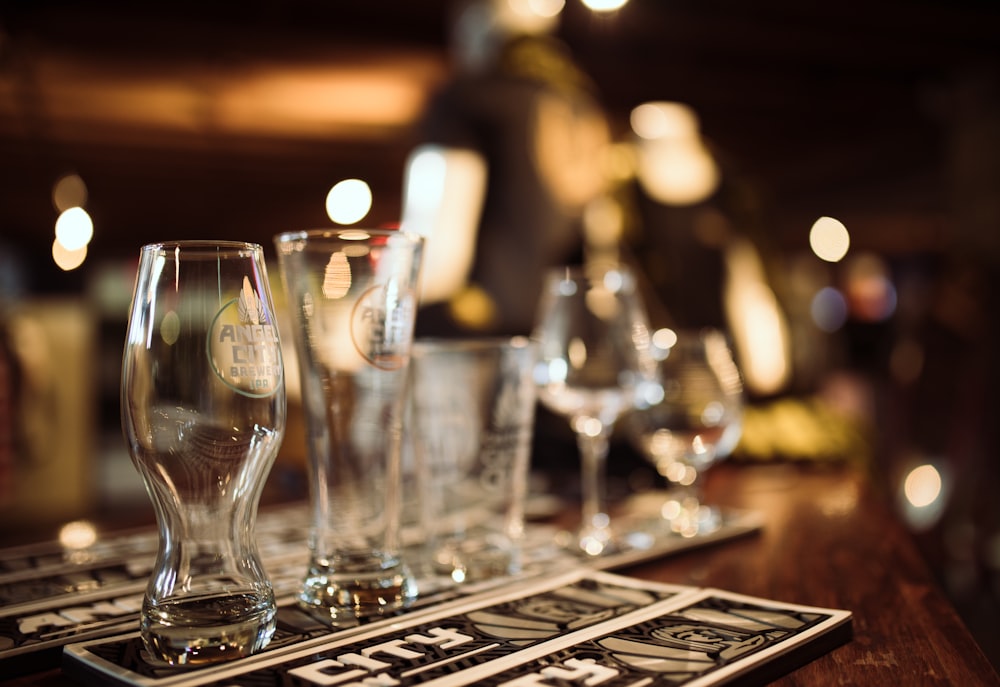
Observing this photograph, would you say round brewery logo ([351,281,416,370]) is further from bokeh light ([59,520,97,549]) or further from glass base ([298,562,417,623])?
bokeh light ([59,520,97,549])

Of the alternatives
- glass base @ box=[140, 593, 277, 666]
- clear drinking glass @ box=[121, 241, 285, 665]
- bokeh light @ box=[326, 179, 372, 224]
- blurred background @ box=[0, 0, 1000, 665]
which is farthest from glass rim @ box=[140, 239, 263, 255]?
bokeh light @ box=[326, 179, 372, 224]

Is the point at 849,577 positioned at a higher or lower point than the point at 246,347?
lower

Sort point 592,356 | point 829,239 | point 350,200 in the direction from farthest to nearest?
point 829,239 < point 350,200 < point 592,356

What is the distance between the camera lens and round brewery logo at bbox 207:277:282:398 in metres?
0.47

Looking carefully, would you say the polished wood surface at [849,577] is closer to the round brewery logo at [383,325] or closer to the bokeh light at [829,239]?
the round brewery logo at [383,325]

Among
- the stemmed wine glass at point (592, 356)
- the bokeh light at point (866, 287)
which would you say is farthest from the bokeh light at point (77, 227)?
the bokeh light at point (866, 287)

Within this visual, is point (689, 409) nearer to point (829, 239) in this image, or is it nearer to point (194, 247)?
point (194, 247)

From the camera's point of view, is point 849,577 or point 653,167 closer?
point 849,577

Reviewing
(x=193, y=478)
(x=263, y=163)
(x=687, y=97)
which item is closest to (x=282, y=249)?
(x=193, y=478)

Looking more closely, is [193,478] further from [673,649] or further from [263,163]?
[263,163]

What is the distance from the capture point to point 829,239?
9492 millimetres

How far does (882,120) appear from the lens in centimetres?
586

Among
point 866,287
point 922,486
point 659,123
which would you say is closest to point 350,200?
point 922,486

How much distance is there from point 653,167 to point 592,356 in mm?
881
